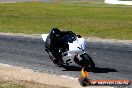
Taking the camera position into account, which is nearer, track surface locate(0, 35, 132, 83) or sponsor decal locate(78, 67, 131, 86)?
sponsor decal locate(78, 67, 131, 86)

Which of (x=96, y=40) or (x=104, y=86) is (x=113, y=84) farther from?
(x=96, y=40)

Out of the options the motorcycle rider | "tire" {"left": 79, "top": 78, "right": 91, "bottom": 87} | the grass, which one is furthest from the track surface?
the grass

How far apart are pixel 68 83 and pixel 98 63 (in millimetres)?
4931

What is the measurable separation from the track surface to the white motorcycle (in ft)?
1.15

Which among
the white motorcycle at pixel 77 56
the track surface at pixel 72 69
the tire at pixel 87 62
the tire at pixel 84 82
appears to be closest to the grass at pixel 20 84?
the tire at pixel 84 82

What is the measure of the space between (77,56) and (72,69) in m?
0.88

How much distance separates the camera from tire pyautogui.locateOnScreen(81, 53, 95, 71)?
60.3 feet

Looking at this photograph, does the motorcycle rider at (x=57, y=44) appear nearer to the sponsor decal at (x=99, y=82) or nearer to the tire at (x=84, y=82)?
the sponsor decal at (x=99, y=82)

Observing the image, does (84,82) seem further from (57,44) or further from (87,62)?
(57,44)

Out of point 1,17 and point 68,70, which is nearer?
point 68,70

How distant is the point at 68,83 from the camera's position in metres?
15.9

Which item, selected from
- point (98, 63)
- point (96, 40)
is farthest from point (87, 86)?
point (96, 40)

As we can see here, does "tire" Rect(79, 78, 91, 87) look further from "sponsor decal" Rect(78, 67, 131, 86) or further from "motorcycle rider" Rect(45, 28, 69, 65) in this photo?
"motorcycle rider" Rect(45, 28, 69, 65)

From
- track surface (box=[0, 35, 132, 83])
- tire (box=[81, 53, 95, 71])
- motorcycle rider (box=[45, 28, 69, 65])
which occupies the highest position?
Answer: motorcycle rider (box=[45, 28, 69, 65])
